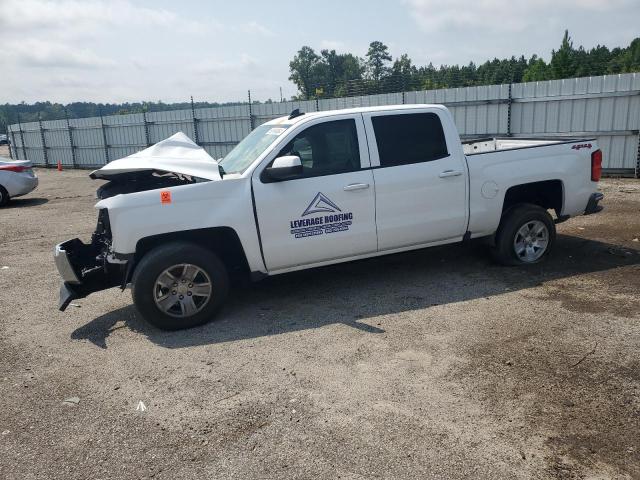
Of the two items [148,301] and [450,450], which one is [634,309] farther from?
[148,301]

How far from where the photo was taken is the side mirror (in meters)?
5.05

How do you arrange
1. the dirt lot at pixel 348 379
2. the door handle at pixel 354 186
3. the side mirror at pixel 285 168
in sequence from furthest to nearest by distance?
the door handle at pixel 354 186, the side mirror at pixel 285 168, the dirt lot at pixel 348 379

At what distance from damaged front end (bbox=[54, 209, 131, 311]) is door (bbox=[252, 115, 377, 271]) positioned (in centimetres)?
146

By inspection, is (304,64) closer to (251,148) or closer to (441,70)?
(441,70)

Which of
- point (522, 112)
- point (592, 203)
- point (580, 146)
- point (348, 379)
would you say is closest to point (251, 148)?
point (348, 379)

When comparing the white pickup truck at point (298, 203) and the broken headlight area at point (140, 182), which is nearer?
the white pickup truck at point (298, 203)

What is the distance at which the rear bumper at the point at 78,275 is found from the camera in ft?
17.0

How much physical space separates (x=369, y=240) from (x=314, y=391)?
2.15 m

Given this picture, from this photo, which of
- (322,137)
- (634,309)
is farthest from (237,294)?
(634,309)

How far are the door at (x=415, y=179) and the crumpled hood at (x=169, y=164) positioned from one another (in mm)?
1724

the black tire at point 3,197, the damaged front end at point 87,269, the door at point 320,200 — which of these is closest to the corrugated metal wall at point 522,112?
the black tire at point 3,197

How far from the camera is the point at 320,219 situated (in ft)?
17.8

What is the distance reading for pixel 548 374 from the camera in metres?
3.97

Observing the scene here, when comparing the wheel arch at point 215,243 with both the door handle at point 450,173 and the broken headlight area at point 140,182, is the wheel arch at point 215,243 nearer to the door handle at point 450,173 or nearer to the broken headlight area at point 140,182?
the broken headlight area at point 140,182
